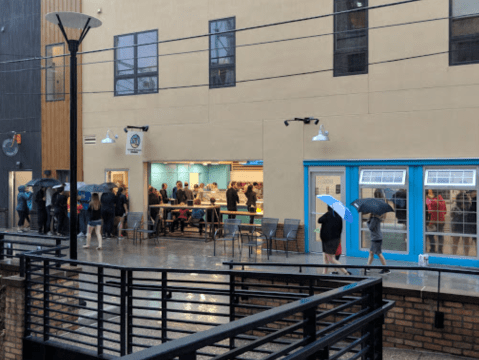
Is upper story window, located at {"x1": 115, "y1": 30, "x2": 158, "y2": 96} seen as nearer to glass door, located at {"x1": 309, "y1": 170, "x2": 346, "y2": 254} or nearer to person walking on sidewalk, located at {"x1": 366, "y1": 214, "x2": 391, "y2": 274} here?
glass door, located at {"x1": 309, "y1": 170, "x2": 346, "y2": 254}

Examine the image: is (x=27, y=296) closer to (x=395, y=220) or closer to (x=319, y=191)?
(x=319, y=191)

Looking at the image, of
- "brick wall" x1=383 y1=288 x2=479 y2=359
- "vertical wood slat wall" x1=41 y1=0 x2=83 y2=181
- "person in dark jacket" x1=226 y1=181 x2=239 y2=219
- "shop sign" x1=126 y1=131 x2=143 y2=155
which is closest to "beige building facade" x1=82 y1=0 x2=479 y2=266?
"shop sign" x1=126 y1=131 x2=143 y2=155

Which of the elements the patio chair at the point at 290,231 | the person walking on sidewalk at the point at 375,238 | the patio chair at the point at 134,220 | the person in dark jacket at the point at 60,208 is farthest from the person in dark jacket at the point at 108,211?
the person walking on sidewalk at the point at 375,238

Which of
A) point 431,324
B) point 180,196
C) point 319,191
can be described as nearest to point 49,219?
point 180,196

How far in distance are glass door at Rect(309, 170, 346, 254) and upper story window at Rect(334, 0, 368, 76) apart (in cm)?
307

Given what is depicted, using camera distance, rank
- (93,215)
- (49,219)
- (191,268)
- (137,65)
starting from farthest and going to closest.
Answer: (49,219) → (137,65) → (93,215) → (191,268)

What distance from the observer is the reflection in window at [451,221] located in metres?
13.2

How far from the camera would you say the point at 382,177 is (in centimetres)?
1434

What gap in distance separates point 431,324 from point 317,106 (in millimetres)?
9120

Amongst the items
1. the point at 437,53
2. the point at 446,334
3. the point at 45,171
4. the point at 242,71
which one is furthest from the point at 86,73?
the point at 446,334

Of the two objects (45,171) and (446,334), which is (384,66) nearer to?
(446,334)

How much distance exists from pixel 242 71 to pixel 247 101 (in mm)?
1032

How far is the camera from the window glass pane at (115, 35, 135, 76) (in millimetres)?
19094

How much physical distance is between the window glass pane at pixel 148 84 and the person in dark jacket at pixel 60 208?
188 inches
